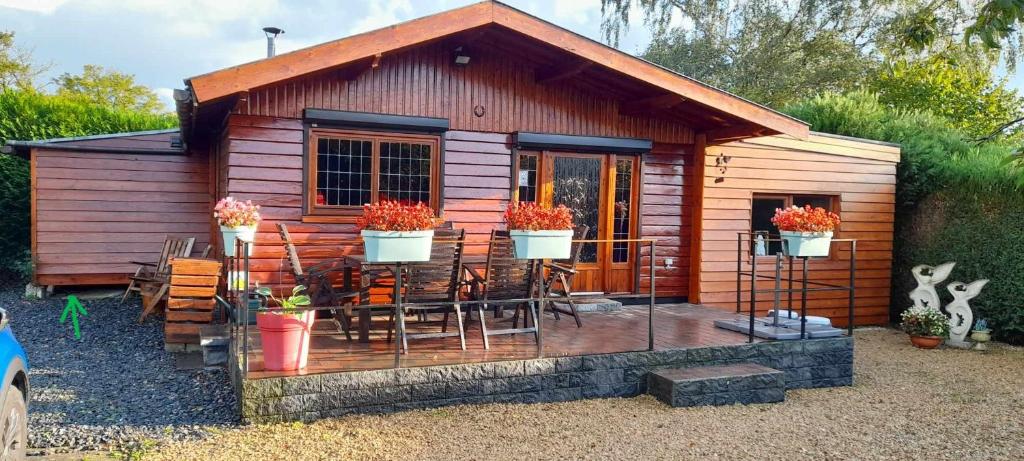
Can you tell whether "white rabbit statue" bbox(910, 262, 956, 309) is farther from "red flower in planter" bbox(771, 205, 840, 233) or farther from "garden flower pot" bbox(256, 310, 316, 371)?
"garden flower pot" bbox(256, 310, 316, 371)

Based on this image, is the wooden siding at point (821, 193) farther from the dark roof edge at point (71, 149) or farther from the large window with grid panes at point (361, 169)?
the dark roof edge at point (71, 149)

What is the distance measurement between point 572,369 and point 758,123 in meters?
3.59

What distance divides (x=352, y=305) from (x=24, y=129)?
28.7 feet

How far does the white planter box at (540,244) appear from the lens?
494 centimetres

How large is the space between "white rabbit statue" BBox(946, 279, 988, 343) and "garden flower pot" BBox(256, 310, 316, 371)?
757 cm

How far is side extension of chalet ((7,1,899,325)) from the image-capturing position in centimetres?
639

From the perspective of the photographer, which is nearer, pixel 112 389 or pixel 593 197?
pixel 112 389

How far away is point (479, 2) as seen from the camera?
617 centimetres

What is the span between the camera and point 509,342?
18.1 ft

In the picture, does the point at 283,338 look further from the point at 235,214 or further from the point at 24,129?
the point at 24,129

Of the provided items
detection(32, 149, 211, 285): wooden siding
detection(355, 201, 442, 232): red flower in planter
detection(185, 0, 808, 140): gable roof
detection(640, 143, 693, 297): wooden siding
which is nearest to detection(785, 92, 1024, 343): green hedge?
detection(185, 0, 808, 140): gable roof

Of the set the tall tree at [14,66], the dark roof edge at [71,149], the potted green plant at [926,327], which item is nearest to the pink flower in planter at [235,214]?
the dark roof edge at [71,149]

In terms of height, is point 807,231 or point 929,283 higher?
point 807,231

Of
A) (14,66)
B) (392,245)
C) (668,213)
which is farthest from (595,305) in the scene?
(14,66)
